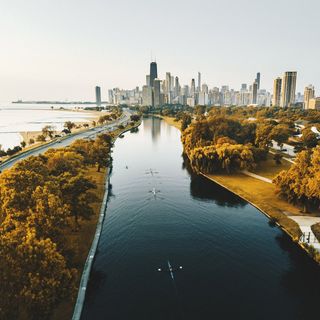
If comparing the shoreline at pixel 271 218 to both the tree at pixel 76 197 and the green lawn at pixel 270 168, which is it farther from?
the tree at pixel 76 197

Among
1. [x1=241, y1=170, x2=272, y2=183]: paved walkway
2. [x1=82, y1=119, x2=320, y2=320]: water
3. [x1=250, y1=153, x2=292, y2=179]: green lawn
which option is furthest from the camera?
[x1=250, y1=153, x2=292, y2=179]: green lawn

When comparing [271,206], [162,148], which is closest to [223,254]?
[271,206]

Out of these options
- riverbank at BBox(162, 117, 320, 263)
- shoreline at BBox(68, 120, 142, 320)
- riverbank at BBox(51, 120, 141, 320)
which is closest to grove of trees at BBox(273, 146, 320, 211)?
riverbank at BBox(162, 117, 320, 263)

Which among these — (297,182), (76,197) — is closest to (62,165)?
(76,197)

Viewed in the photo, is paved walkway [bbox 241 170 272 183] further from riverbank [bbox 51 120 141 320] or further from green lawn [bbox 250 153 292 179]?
riverbank [bbox 51 120 141 320]

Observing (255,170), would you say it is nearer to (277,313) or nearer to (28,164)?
(277,313)

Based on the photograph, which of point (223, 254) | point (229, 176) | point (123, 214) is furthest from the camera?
point (229, 176)
